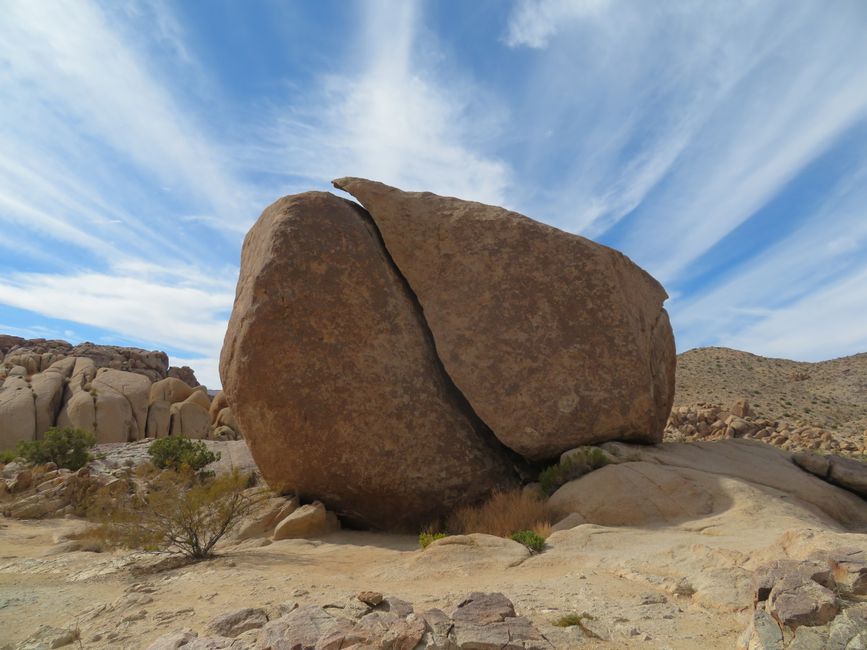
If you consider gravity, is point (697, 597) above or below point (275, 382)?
below

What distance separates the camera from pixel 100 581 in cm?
640

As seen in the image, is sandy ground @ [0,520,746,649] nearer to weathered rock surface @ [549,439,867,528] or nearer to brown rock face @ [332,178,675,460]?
weathered rock surface @ [549,439,867,528]

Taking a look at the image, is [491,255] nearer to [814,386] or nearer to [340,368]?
[340,368]

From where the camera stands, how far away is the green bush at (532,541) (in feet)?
22.1

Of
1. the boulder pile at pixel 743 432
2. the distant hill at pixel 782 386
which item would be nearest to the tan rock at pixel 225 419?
the boulder pile at pixel 743 432

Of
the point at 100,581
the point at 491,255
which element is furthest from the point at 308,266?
the point at 100,581

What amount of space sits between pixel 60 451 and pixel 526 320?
12679mm

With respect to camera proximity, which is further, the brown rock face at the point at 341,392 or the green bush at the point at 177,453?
the green bush at the point at 177,453

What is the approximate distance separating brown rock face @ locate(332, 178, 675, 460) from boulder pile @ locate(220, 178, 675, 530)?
2 centimetres

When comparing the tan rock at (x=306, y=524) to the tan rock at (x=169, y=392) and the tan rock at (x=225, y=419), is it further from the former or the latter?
the tan rock at (x=169, y=392)

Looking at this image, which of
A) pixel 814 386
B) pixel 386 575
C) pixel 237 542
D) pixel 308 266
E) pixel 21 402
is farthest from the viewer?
pixel 814 386

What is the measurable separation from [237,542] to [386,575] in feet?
11.8

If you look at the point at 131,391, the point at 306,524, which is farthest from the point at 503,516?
the point at 131,391

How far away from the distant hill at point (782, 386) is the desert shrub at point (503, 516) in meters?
27.0
